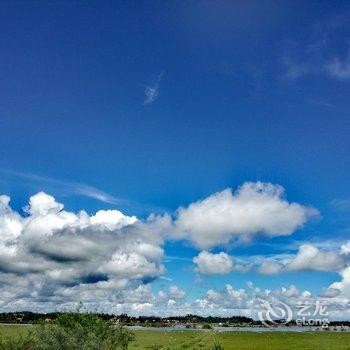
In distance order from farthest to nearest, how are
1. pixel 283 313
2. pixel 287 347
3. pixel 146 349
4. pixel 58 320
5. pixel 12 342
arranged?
pixel 287 347
pixel 146 349
pixel 58 320
pixel 12 342
pixel 283 313

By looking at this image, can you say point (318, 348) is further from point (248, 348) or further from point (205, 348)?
point (205, 348)

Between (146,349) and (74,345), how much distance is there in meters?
64.5

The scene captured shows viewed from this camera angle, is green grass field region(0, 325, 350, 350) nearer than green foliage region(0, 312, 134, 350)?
No

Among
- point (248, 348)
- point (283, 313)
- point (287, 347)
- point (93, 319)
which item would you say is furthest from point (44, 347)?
point (287, 347)

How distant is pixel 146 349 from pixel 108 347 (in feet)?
190

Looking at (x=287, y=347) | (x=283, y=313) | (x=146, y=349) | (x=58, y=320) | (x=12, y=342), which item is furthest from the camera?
(x=287, y=347)

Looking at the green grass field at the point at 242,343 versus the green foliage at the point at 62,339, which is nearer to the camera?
the green foliage at the point at 62,339

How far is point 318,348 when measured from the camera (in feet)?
404

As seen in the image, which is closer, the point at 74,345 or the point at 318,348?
the point at 74,345

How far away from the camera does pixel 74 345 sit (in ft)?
186

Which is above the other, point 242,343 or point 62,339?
point 242,343

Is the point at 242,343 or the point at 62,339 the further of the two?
the point at 242,343

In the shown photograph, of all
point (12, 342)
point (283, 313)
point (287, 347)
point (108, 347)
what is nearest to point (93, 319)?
point (108, 347)

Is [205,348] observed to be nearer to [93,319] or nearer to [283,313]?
[93,319]
